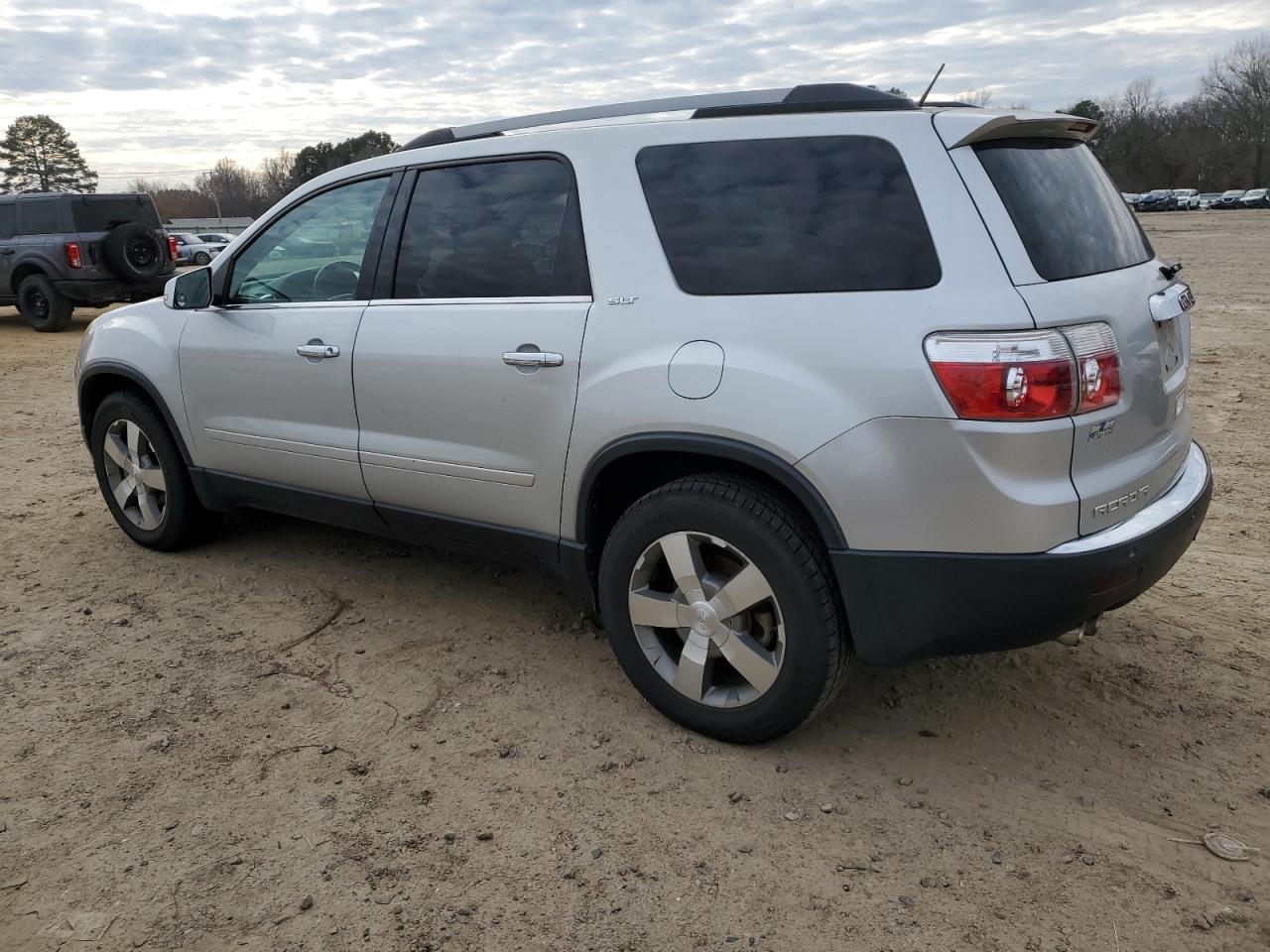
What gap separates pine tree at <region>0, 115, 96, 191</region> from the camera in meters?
82.4

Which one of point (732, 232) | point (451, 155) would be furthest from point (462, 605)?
point (732, 232)

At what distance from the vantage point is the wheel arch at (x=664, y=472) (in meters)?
2.73

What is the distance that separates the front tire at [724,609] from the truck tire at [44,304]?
556 inches

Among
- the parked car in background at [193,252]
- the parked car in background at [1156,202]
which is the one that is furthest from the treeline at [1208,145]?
the parked car in background at [193,252]

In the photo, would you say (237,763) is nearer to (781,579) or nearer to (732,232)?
(781,579)

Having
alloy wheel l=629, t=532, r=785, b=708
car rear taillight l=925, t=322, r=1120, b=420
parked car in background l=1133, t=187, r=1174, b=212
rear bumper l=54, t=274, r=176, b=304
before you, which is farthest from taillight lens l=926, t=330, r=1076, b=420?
parked car in background l=1133, t=187, r=1174, b=212

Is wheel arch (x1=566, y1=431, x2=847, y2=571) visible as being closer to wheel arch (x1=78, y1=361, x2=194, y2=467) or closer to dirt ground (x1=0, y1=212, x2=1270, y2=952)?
dirt ground (x1=0, y1=212, x2=1270, y2=952)

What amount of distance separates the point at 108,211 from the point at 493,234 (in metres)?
13.4

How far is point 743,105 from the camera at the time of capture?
306 centimetres

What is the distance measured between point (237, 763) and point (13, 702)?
3.42 feet

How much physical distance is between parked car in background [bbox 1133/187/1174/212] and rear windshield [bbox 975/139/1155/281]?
223ft

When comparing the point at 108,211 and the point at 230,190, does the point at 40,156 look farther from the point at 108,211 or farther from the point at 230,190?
the point at 108,211

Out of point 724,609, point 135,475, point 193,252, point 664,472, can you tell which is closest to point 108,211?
point 135,475

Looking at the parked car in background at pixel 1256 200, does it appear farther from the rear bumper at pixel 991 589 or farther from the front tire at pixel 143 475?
the front tire at pixel 143 475
